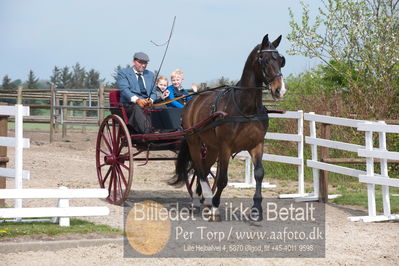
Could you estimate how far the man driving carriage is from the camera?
9.25 m

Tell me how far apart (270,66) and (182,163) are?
2400 mm

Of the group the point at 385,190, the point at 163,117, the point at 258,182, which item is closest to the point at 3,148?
the point at 163,117

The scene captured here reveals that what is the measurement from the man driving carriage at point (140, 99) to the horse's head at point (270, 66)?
78.9 inches

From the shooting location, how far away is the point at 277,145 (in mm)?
15258

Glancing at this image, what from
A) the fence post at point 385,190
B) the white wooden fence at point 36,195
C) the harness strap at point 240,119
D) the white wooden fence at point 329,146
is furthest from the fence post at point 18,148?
the fence post at point 385,190

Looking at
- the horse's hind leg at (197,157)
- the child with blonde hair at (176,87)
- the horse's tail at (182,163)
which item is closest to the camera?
the horse's hind leg at (197,157)

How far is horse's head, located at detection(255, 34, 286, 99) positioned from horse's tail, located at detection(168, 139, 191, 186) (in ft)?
6.28

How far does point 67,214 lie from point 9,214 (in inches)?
24.3

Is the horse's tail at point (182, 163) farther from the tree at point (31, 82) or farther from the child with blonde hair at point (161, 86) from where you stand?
the tree at point (31, 82)

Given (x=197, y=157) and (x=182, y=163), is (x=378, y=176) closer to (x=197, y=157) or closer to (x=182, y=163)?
(x=197, y=157)

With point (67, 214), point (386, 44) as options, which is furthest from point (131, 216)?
point (386, 44)

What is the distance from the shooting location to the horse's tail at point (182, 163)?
933 centimetres

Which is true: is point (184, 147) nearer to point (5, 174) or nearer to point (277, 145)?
point (5, 174)

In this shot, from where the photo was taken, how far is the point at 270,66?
→ 7.61 m
